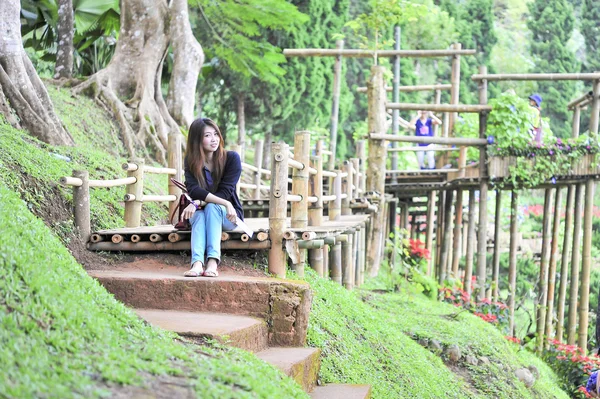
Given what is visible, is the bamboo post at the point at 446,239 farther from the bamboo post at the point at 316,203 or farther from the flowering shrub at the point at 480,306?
the bamboo post at the point at 316,203

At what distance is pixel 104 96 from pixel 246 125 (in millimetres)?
11818

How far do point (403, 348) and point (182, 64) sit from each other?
7.23m

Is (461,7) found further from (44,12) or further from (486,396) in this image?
(486,396)

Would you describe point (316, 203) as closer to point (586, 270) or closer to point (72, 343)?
point (72, 343)

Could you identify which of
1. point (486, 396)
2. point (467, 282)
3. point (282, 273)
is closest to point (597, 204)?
point (467, 282)

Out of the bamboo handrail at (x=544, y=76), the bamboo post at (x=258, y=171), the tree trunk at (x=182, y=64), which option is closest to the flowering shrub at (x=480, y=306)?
the bamboo handrail at (x=544, y=76)

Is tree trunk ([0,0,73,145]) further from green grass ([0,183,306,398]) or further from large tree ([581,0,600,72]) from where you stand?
large tree ([581,0,600,72])

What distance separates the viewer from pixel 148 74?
46.3 ft

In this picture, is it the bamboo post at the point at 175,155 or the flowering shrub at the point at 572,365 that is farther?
the flowering shrub at the point at 572,365

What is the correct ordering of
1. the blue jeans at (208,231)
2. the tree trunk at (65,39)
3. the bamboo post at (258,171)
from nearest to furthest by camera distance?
1. the blue jeans at (208,231)
2. the bamboo post at (258,171)
3. the tree trunk at (65,39)

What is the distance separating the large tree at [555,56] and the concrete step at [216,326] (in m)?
29.4

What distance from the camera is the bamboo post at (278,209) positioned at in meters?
7.45

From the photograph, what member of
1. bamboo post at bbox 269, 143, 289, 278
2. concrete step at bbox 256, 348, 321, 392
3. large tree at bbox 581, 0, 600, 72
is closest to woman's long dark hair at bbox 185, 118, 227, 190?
bamboo post at bbox 269, 143, 289, 278

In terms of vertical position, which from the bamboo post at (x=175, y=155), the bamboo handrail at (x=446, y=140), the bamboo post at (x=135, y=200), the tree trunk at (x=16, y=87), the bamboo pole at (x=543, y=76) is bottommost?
the bamboo post at (x=135, y=200)
